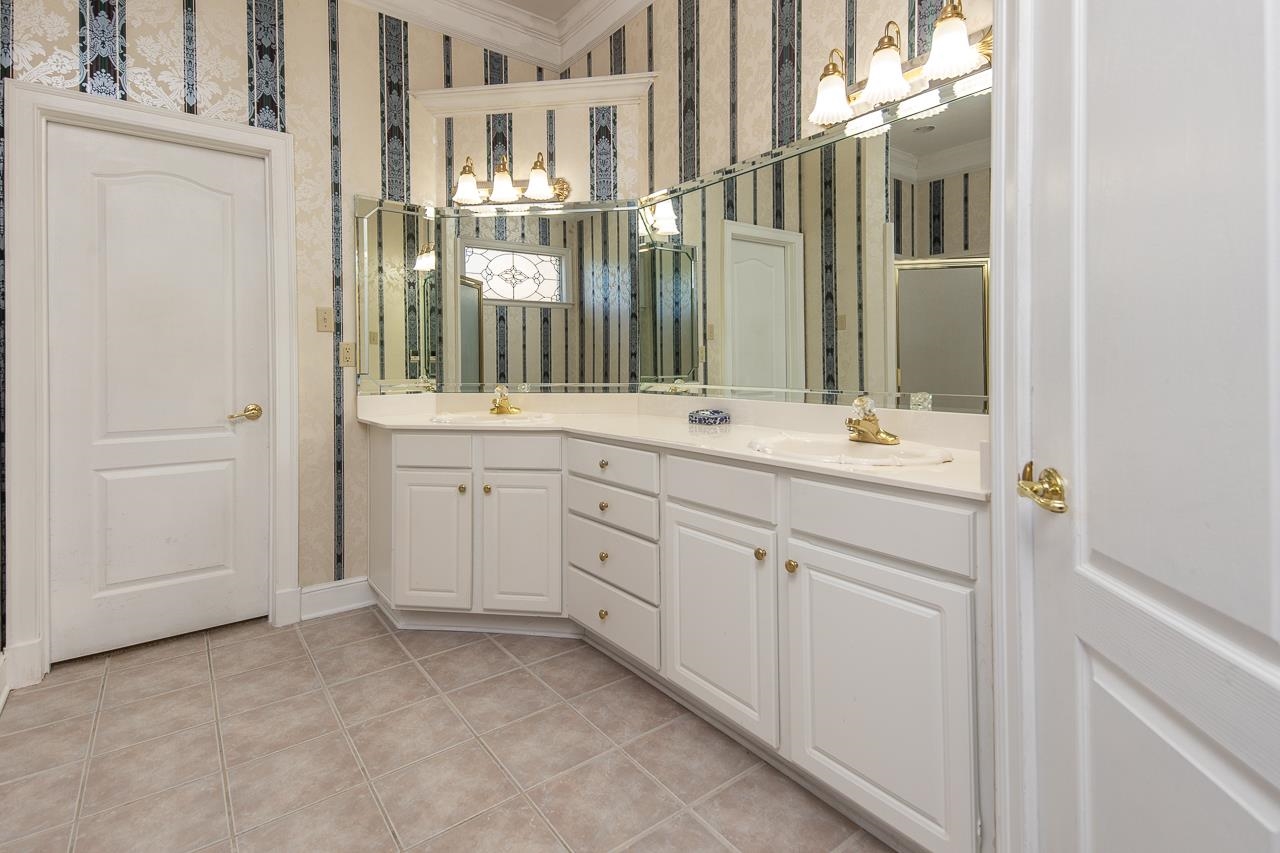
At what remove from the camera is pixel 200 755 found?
5.77ft

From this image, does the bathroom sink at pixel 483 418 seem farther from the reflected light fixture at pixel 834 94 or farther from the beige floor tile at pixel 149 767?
the reflected light fixture at pixel 834 94

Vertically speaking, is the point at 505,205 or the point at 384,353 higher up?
the point at 505,205

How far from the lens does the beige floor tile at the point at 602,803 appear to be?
1449 millimetres

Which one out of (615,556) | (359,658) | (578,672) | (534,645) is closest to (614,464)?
(615,556)

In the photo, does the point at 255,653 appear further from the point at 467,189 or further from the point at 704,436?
the point at 467,189

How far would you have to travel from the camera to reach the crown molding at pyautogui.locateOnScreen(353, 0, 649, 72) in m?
2.95

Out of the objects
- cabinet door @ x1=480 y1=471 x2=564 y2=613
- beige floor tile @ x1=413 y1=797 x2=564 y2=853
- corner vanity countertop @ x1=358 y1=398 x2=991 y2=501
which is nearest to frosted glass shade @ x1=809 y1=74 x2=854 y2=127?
corner vanity countertop @ x1=358 y1=398 x2=991 y2=501

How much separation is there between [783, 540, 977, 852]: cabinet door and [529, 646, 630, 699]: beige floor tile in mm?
835

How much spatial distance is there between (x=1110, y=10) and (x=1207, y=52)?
20cm

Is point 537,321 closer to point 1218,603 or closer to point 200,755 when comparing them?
point 200,755

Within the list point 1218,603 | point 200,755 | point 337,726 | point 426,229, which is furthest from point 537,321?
point 1218,603

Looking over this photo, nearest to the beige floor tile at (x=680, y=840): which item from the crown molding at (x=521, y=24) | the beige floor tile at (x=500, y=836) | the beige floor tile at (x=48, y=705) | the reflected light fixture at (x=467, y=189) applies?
the beige floor tile at (x=500, y=836)

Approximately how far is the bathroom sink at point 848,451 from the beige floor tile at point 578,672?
101cm

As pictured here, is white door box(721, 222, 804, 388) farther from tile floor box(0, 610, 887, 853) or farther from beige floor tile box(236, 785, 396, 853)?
beige floor tile box(236, 785, 396, 853)
